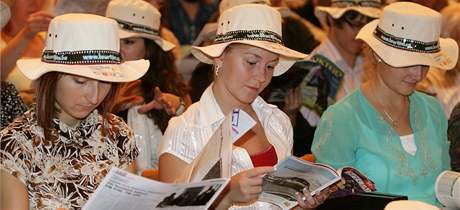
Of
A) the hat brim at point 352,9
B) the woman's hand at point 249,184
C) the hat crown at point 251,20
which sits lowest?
the hat brim at point 352,9

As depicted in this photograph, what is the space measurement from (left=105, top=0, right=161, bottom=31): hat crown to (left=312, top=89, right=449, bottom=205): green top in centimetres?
114

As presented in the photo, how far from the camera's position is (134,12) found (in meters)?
4.52

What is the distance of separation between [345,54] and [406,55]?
5.45ft

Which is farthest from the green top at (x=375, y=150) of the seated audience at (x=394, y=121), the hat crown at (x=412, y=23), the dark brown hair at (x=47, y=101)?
the dark brown hair at (x=47, y=101)

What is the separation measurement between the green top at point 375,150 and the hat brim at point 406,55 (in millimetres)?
187

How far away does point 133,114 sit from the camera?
170 inches

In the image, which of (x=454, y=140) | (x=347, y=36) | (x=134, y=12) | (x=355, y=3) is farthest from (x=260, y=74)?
(x=355, y=3)

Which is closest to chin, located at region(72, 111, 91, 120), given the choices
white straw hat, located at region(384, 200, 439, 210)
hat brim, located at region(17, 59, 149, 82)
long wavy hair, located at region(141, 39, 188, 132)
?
hat brim, located at region(17, 59, 149, 82)

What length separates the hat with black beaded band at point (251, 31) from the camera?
344 cm

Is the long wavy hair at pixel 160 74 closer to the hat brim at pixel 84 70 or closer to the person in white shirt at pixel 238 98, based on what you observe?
the person in white shirt at pixel 238 98

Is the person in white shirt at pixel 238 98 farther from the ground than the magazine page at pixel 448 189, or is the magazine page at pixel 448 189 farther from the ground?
the person in white shirt at pixel 238 98

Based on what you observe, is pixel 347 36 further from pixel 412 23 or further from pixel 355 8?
pixel 412 23

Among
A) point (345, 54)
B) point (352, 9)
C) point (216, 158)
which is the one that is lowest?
point (345, 54)

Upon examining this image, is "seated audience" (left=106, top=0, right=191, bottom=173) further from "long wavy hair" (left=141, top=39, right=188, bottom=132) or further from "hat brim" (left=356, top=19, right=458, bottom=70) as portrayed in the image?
"hat brim" (left=356, top=19, right=458, bottom=70)
